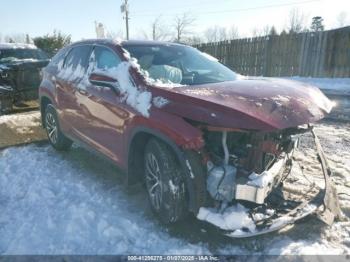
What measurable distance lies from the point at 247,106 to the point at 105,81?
170cm

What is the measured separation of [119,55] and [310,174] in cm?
291

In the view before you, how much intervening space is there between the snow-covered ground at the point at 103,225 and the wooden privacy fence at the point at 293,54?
984 centimetres

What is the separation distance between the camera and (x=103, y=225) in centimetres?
352

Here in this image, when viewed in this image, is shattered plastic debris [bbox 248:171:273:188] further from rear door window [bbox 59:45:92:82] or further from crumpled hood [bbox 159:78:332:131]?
rear door window [bbox 59:45:92:82]

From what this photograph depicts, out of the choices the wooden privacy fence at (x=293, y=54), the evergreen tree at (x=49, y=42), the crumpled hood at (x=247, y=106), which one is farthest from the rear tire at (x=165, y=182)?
the evergreen tree at (x=49, y=42)

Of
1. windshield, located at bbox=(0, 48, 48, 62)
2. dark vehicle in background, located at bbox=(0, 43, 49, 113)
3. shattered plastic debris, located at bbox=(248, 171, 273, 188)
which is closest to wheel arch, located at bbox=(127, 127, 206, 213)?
shattered plastic debris, located at bbox=(248, 171, 273, 188)

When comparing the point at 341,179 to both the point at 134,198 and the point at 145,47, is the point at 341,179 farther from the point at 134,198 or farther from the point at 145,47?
the point at 145,47

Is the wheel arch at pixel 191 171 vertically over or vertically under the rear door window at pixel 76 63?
under

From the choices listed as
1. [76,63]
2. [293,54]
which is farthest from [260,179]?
[293,54]

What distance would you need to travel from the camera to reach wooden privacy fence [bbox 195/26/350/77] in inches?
534

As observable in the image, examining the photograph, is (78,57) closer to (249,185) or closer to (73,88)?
(73,88)

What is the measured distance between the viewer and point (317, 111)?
3.32 m

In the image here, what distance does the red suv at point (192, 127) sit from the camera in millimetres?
2980

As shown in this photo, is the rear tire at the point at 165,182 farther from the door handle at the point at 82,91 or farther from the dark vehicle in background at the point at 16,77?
the dark vehicle in background at the point at 16,77
